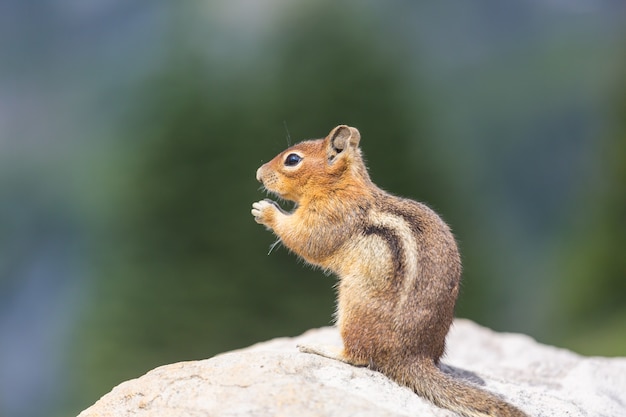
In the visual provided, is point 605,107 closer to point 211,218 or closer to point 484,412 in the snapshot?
point 211,218

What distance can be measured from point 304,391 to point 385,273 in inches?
44.9

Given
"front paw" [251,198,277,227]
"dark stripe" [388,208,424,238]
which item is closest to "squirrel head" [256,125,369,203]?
"front paw" [251,198,277,227]

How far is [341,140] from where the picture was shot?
22.0 feet

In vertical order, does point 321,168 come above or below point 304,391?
above

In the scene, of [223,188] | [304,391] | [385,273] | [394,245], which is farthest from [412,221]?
[223,188]

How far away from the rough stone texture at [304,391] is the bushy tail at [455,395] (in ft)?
0.36

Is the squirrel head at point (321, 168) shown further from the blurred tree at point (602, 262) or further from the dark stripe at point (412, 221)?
the blurred tree at point (602, 262)

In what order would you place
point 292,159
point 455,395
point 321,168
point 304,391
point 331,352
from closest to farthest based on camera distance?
1. point 304,391
2. point 455,395
3. point 331,352
4. point 321,168
5. point 292,159

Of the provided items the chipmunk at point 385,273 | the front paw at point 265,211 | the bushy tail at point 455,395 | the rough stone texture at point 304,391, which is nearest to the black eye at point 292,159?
the chipmunk at point 385,273

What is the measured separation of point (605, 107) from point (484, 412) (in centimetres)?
1554

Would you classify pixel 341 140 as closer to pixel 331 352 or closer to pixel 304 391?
pixel 331 352

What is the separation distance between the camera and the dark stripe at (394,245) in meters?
5.85

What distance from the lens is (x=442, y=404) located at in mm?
5691

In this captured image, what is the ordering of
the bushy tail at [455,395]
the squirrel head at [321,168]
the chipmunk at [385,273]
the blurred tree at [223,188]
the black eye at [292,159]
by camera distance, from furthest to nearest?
the blurred tree at [223,188]
the black eye at [292,159]
the squirrel head at [321,168]
the chipmunk at [385,273]
the bushy tail at [455,395]
